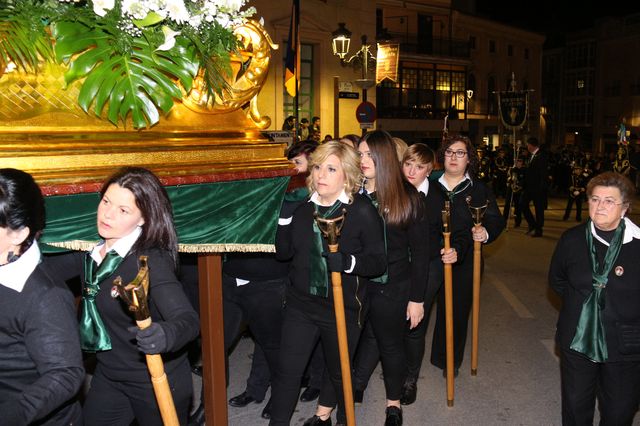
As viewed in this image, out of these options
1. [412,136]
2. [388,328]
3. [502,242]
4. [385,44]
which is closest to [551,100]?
[412,136]

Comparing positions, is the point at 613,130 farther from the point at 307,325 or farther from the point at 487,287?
the point at 307,325

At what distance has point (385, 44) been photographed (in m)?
18.0

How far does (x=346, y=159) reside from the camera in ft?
12.5

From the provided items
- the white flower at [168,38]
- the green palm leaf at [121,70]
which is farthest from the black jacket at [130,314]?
the white flower at [168,38]

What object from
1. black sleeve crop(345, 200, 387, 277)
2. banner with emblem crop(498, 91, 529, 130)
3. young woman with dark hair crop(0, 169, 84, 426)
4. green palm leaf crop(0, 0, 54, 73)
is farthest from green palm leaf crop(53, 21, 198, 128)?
banner with emblem crop(498, 91, 529, 130)

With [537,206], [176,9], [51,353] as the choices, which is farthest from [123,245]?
[537,206]

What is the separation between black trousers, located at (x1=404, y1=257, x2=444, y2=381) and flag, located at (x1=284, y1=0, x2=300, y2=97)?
6956mm

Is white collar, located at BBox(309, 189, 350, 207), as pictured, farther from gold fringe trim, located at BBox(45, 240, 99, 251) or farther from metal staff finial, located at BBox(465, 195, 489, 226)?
metal staff finial, located at BBox(465, 195, 489, 226)

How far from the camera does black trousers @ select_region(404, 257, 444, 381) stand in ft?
16.1

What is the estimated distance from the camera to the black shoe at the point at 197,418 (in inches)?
174

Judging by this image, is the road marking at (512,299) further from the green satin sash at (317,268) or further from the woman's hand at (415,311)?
the green satin sash at (317,268)

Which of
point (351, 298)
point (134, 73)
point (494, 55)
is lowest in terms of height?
point (351, 298)

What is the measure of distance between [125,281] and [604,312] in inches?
104

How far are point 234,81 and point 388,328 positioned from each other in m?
1.93
